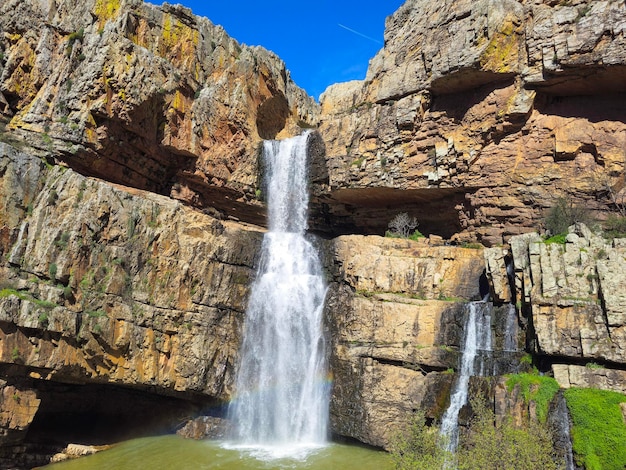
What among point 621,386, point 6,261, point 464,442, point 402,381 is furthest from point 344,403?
point 6,261

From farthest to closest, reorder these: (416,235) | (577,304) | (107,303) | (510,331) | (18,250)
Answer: (416,235)
(107,303)
(18,250)
(510,331)
(577,304)

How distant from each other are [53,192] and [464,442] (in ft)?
81.1

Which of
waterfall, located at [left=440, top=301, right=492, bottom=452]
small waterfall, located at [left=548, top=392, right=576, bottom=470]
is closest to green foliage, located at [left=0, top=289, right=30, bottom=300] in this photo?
waterfall, located at [left=440, top=301, right=492, bottom=452]

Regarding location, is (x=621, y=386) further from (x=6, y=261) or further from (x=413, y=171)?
(x=6, y=261)

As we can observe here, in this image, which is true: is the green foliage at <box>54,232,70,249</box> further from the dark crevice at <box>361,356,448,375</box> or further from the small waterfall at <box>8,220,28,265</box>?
the dark crevice at <box>361,356,448,375</box>

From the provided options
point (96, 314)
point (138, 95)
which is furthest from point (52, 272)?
point (138, 95)

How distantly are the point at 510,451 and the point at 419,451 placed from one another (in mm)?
4567

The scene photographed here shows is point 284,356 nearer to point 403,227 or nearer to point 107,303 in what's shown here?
point 107,303

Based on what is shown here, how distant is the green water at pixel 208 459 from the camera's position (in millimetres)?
22094

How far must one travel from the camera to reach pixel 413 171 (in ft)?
108

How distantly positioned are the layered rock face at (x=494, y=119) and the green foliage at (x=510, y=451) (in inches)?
598

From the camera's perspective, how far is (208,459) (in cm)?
2322

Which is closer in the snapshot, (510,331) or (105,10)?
(510,331)

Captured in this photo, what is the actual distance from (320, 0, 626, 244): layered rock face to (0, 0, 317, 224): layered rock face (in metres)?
9.58
